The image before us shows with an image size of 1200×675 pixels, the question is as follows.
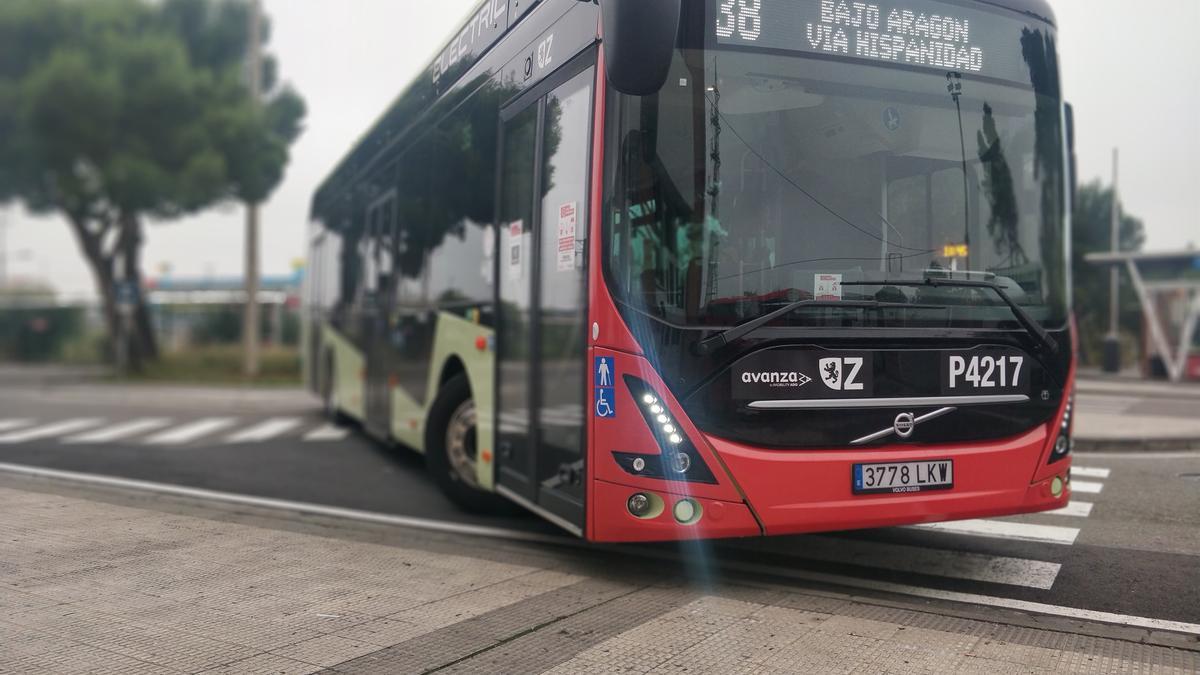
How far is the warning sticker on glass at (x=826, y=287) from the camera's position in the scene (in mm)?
5434

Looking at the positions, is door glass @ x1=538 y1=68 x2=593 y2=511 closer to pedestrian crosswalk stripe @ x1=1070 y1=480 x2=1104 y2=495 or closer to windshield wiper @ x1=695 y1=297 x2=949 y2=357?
windshield wiper @ x1=695 y1=297 x2=949 y2=357

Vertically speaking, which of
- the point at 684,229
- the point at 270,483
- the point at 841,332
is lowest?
the point at 270,483

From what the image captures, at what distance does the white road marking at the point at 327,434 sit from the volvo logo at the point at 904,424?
407 inches

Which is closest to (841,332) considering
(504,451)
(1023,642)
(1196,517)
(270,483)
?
(1023,642)

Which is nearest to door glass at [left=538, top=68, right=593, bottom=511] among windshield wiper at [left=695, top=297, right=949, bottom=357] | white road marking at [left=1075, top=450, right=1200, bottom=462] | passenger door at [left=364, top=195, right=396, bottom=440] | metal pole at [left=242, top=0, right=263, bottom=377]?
windshield wiper at [left=695, top=297, right=949, bottom=357]

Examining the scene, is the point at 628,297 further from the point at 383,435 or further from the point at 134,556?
the point at 383,435

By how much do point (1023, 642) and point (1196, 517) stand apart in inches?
140

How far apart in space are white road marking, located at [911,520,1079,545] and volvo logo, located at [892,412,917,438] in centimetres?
165

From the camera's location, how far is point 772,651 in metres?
4.68

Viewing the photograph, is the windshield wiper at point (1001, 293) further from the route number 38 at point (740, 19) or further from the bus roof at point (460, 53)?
the bus roof at point (460, 53)

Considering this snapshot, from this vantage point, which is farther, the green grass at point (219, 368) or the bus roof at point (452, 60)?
the green grass at point (219, 368)

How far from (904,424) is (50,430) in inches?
550

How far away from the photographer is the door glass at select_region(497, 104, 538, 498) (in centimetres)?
663

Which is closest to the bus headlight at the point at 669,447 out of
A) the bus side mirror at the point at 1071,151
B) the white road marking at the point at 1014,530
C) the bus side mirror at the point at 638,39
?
the bus side mirror at the point at 638,39
